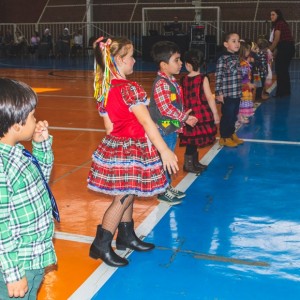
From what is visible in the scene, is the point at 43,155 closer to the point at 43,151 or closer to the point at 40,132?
the point at 43,151

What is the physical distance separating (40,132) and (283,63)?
10192 mm

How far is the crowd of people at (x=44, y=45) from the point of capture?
86.7ft

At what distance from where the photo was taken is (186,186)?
17.9ft

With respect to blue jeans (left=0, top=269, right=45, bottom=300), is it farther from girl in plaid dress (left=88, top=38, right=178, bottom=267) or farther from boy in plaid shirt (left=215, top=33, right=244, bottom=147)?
boy in plaid shirt (left=215, top=33, right=244, bottom=147)

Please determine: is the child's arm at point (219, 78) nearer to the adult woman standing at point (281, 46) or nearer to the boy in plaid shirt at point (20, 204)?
the boy in plaid shirt at point (20, 204)

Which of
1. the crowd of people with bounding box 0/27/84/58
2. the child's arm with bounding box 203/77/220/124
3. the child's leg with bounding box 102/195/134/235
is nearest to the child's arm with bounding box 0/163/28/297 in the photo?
the child's leg with bounding box 102/195/134/235

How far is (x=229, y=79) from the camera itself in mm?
6699

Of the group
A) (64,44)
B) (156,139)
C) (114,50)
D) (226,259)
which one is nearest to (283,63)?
(226,259)

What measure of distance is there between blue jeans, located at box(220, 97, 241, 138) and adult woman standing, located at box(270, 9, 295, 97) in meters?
4.85

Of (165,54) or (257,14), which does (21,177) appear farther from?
(257,14)

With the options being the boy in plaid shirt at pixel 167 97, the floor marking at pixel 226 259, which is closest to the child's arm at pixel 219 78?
the boy in plaid shirt at pixel 167 97

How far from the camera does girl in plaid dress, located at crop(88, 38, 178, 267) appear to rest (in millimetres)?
3398

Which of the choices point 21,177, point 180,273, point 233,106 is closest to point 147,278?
point 180,273

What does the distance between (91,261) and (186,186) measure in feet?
6.54
